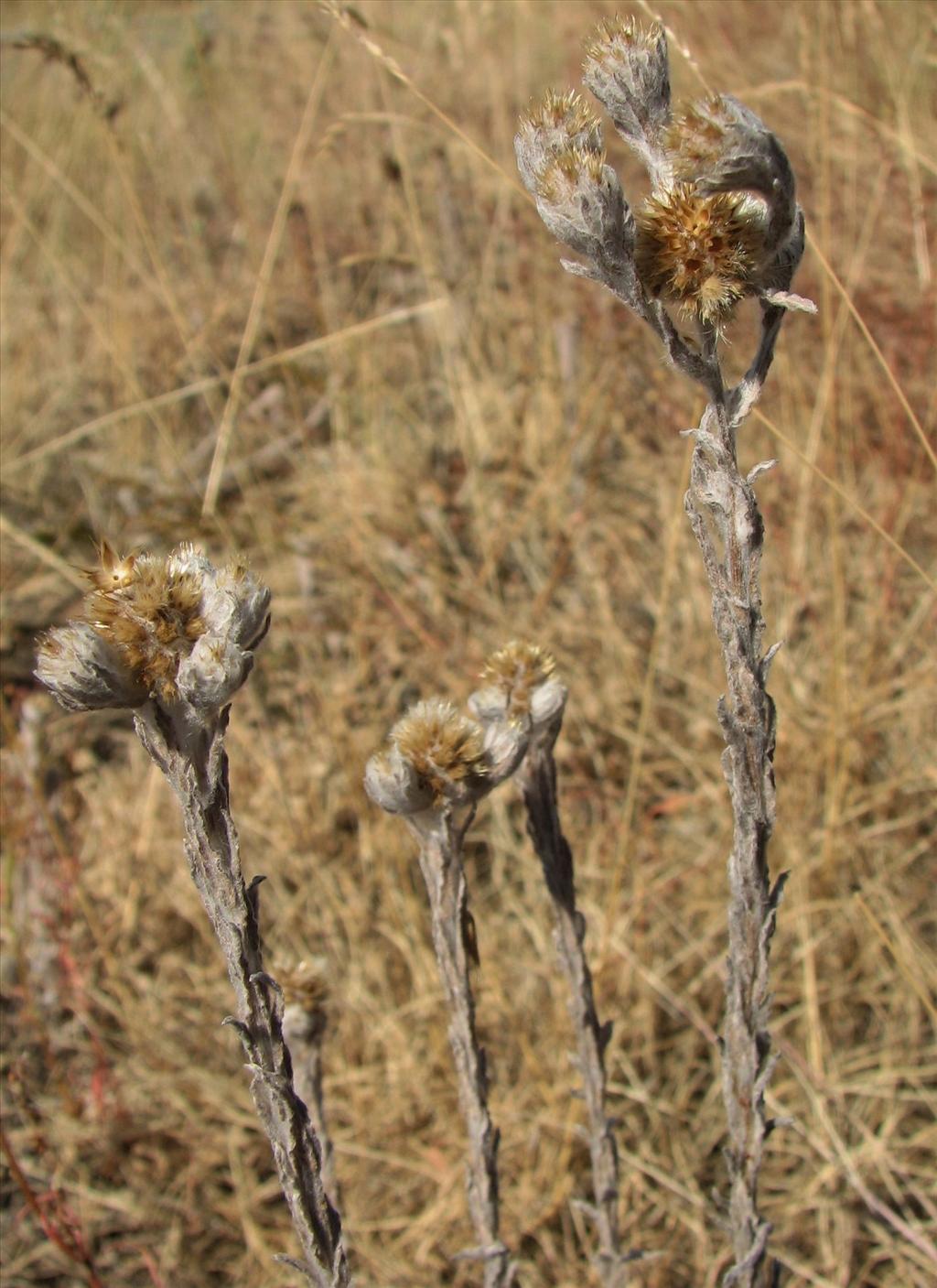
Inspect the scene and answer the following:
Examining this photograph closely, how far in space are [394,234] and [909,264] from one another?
71.2 inches

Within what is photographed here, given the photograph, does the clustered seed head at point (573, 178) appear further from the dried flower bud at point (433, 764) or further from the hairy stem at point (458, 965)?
the hairy stem at point (458, 965)

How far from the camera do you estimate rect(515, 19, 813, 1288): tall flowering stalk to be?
0.88 metres

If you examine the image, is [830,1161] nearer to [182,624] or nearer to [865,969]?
[865,969]

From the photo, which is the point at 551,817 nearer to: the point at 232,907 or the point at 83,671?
the point at 232,907

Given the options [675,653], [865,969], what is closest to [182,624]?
[865,969]

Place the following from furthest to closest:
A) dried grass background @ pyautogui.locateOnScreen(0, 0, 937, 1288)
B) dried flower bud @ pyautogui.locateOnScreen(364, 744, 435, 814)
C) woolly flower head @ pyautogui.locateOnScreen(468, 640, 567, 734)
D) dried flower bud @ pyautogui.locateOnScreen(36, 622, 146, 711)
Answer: dried grass background @ pyautogui.locateOnScreen(0, 0, 937, 1288) < woolly flower head @ pyautogui.locateOnScreen(468, 640, 567, 734) < dried flower bud @ pyautogui.locateOnScreen(364, 744, 435, 814) < dried flower bud @ pyautogui.locateOnScreen(36, 622, 146, 711)

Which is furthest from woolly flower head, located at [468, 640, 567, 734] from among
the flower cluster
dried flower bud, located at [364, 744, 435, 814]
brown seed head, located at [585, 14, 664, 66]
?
brown seed head, located at [585, 14, 664, 66]

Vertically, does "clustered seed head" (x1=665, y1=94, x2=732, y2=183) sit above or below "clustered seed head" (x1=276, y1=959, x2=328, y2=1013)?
above

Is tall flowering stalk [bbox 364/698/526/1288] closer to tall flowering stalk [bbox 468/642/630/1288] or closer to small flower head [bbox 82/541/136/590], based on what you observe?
tall flowering stalk [bbox 468/642/630/1288]

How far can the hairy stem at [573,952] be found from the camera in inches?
52.9

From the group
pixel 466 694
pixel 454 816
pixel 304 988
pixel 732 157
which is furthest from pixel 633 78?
pixel 466 694

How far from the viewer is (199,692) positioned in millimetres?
979

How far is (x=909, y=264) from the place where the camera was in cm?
372

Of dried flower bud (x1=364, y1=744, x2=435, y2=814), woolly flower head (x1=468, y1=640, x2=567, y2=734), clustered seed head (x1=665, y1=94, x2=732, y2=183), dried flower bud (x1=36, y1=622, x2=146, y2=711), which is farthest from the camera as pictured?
woolly flower head (x1=468, y1=640, x2=567, y2=734)
